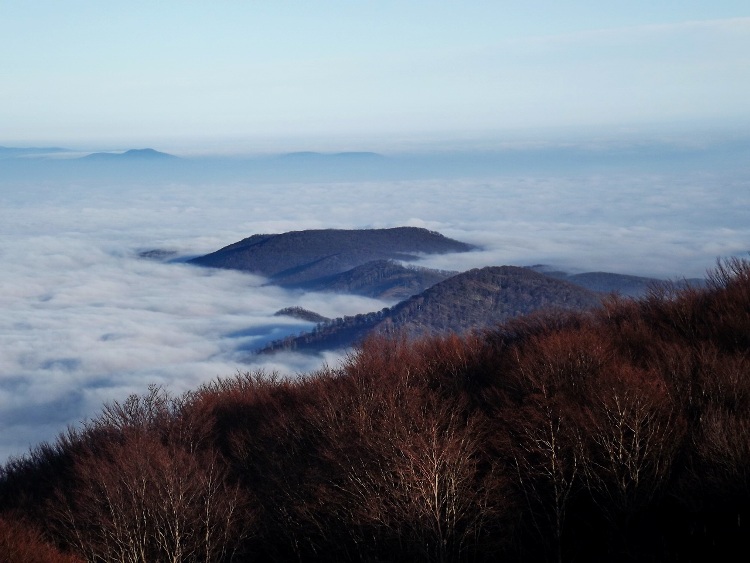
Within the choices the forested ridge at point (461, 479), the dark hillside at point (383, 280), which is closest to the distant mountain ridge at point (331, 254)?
the dark hillside at point (383, 280)

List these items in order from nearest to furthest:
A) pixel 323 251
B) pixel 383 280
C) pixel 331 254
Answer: pixel 383 280 → pixel 331 254 → pixel 323 251

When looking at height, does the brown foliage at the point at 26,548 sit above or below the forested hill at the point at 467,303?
above

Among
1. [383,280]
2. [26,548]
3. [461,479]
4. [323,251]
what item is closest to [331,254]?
[323,251]

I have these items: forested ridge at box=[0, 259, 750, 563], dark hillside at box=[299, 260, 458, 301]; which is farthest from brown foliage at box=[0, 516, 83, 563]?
dark hillside at box=[299, 260, 458, 301]

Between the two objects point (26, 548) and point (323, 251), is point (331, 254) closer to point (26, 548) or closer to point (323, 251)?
point (323, 251)

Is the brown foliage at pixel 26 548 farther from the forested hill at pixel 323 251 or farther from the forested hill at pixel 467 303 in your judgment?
the forested hill at pixel 323 251

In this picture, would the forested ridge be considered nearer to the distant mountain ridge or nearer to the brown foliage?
the brown foliage

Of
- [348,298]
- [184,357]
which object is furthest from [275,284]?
[184,357]
